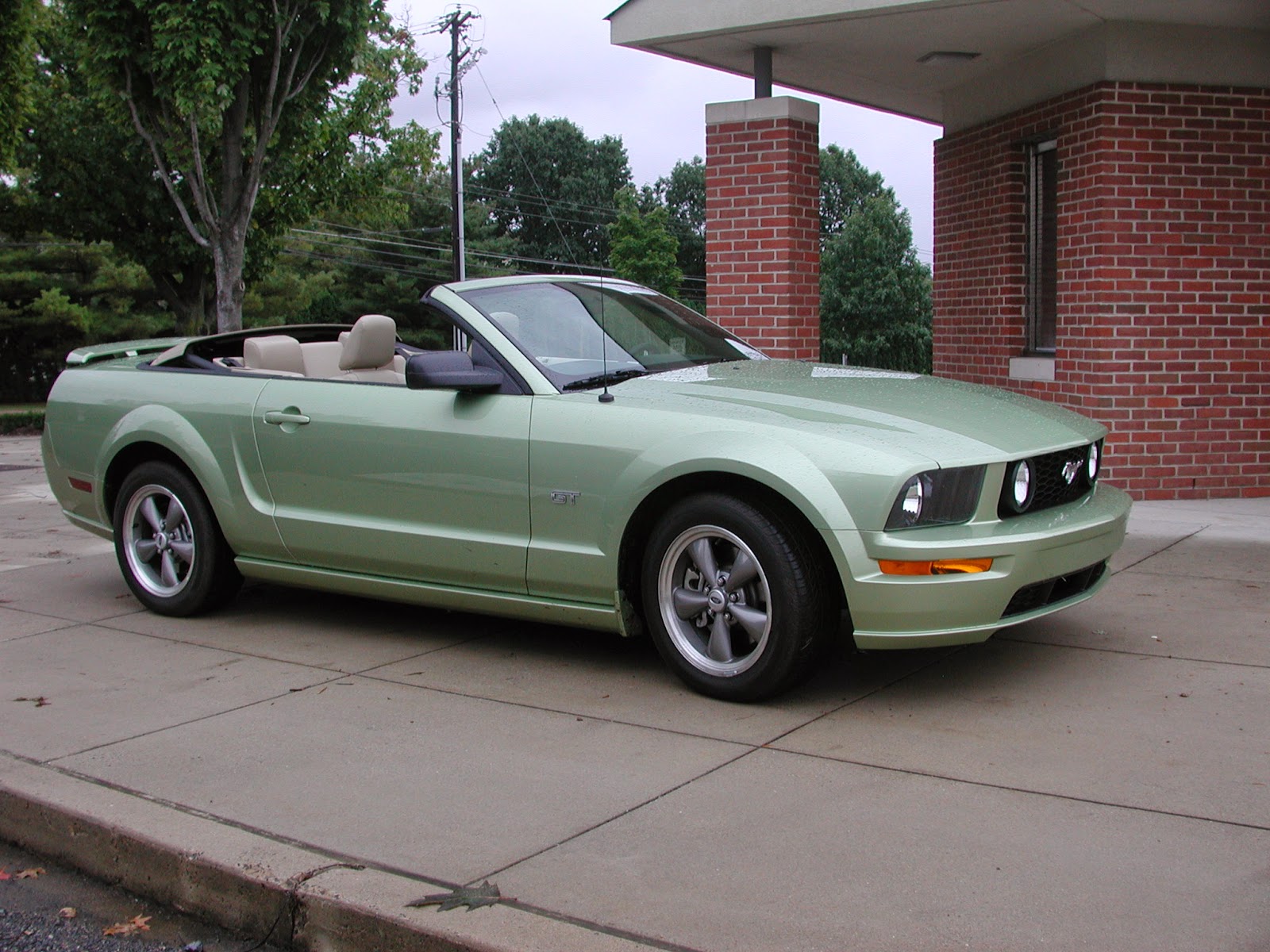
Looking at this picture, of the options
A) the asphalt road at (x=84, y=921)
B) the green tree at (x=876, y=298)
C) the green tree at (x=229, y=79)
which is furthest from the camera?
the green tree at (x=876, y=298)

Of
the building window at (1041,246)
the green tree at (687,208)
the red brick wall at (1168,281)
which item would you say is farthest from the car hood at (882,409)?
the green tree at (687,208)

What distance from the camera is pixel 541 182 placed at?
6303cm

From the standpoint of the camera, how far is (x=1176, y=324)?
9336 mm

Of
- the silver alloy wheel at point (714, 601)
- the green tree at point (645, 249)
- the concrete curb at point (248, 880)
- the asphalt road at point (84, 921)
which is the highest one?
the green tree at point (645, 249)

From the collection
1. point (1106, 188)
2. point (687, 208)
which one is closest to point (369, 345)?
point (1106, 188)

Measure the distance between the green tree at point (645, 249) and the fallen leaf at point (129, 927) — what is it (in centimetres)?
6438

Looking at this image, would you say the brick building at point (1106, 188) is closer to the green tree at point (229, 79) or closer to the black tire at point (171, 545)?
the black tire at point (171, 545)

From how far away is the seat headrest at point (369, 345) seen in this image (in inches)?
257

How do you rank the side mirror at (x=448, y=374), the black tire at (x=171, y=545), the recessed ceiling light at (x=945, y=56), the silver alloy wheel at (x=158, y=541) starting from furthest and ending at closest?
the recessed ceiling light at (x=945, y=56), the silver alloy wheel at (x=158, y=541), the black tire at (x=171, y=545), the side mirror at (x=448, y=374)

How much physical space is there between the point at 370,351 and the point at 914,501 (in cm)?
310

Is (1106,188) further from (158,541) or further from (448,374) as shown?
(158,541)

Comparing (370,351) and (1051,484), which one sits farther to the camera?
(370,351)

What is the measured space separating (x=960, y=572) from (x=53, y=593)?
5121 mm

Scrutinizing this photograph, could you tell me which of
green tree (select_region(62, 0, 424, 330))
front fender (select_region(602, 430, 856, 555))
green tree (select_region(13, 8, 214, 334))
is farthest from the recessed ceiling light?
green tree (select_region(13, 8, 214, 334))
